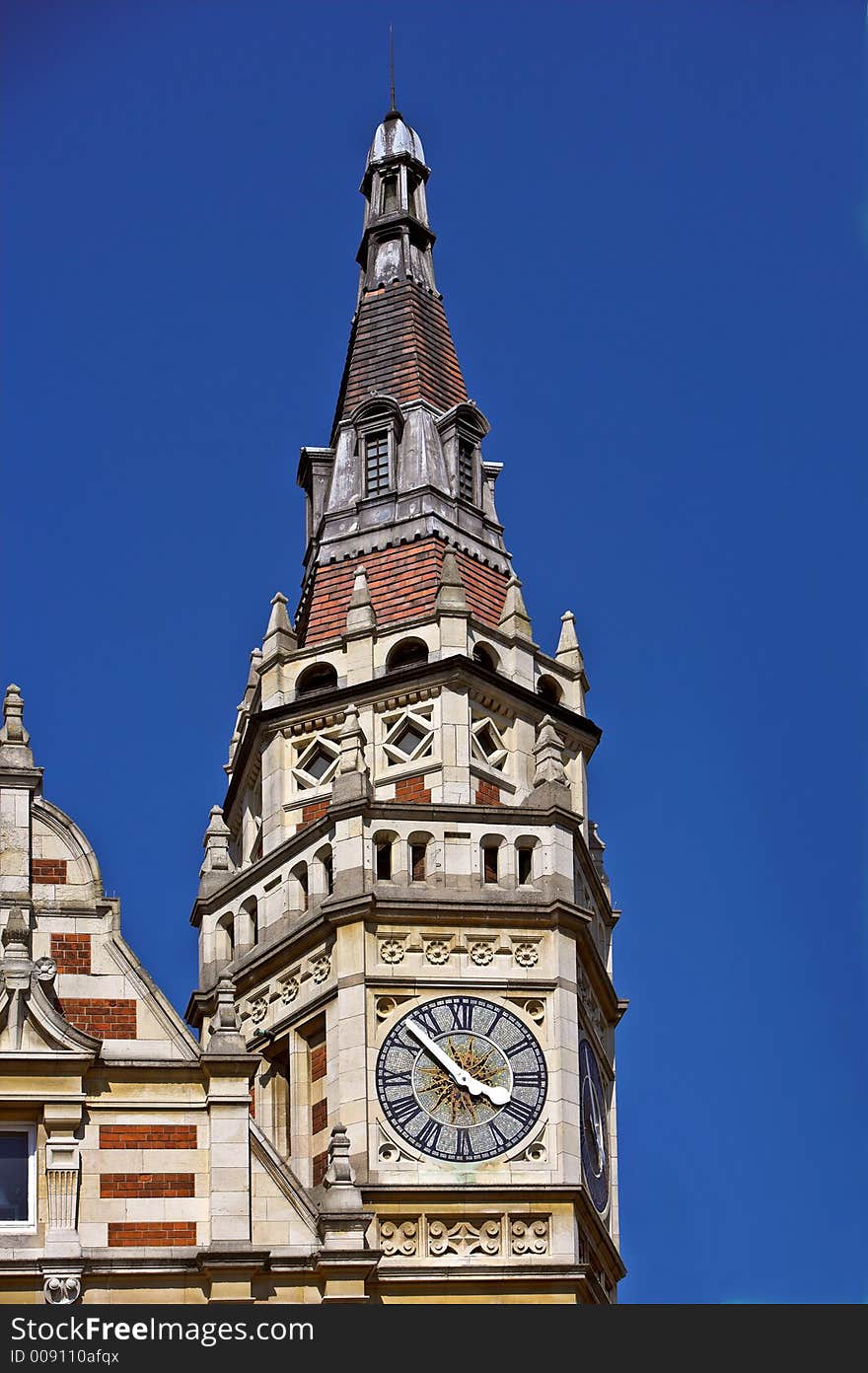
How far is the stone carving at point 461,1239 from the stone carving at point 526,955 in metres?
3.38

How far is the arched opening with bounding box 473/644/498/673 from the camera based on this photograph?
139 feet

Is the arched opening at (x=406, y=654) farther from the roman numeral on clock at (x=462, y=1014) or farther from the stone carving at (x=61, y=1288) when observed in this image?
the stone carving at (x=61, y=1288)

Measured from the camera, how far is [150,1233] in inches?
1213

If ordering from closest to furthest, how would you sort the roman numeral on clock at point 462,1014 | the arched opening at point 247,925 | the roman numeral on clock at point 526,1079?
the roman numeral on clock at point 526,1079
the roman numeral on clock at point 462,1014
the arched opening at point 247,925

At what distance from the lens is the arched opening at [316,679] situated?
42672 millimetres

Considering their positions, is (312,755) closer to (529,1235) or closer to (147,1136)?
(529,1235)

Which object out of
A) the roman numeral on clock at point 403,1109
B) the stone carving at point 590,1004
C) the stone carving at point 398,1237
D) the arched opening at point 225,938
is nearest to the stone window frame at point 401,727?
the arched opening at point 225,938

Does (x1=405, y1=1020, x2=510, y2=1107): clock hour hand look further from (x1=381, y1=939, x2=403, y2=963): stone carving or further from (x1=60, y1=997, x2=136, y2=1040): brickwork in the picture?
(x1=60, y1=997, x2=136, y2=1040): brickwork

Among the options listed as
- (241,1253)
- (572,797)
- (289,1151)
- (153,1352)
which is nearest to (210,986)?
(289,1151)

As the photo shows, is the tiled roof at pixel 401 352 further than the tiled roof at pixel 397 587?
Yes

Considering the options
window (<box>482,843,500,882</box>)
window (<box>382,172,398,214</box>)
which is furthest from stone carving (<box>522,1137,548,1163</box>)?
window (<box>382,172,398,214</box>)

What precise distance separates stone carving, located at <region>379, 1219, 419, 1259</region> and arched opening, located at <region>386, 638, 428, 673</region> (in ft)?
28.0

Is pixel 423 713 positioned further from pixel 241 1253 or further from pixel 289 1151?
pixel 241 1253

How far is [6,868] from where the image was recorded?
107ft
